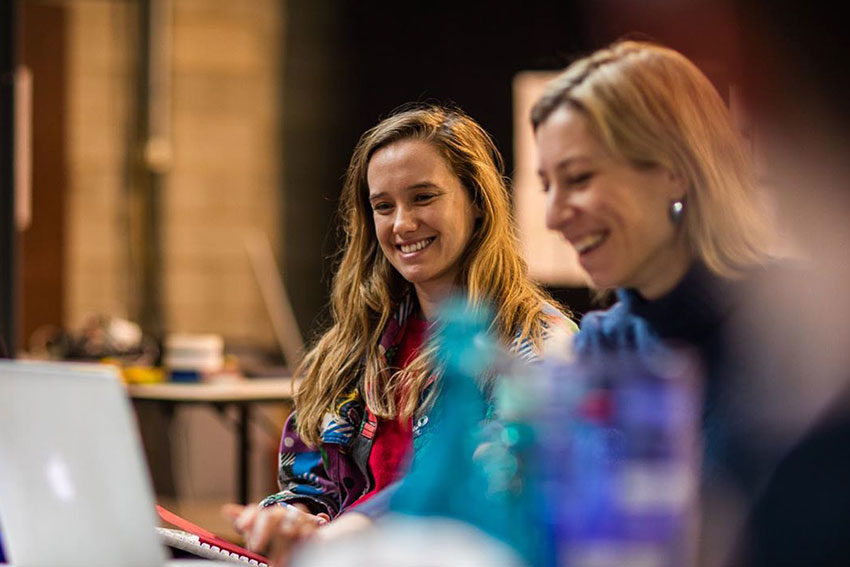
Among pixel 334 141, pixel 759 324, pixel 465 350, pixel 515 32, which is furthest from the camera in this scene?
pixel 334 141

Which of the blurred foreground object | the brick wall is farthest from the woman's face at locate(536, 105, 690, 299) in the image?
the brick wall

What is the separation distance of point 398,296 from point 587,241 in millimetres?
846

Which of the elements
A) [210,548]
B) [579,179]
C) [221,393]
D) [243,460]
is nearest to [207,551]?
[210,548]

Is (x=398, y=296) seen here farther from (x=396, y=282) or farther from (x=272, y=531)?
(x=272, y=531)

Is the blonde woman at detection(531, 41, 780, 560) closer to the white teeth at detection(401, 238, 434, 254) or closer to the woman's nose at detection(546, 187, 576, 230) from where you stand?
the woman's nose at detection(546, 187, 576, 230)

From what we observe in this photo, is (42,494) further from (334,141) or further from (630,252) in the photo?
(334,141)

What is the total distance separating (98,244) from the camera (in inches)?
251

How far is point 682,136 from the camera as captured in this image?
991 mm

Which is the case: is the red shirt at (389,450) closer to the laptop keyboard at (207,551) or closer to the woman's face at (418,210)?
the woman's face at (418,210)

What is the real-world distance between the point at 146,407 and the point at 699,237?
4188 millimetres

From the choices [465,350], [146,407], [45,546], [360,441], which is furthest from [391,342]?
[146,407]

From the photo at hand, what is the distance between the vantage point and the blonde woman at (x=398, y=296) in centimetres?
169

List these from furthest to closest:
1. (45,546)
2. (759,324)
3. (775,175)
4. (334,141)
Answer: (334,141) → (775,175) → (45,546) → (759,324)

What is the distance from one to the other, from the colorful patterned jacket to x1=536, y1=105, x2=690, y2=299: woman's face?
676mm
